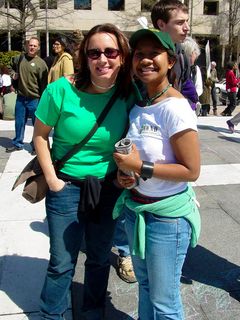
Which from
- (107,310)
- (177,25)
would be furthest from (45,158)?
(177,25)

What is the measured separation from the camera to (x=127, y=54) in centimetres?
223

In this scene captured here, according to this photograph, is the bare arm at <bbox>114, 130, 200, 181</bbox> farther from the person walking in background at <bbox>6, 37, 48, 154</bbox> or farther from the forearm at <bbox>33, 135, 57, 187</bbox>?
the person walking in background at <bbox>6, 37, 48, 154</bbox>

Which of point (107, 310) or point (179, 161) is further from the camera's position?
point (107, 310)

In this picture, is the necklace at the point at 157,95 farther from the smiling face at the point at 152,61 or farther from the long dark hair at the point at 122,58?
the long dark hair at the point at 122,58

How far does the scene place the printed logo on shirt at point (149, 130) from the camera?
1.93 metres

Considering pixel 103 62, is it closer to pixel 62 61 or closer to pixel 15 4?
pixel 62 61

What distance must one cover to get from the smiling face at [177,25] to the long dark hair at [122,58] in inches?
28.7

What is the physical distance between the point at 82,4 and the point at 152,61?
36.7 m

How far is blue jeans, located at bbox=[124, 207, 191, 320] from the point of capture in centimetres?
199

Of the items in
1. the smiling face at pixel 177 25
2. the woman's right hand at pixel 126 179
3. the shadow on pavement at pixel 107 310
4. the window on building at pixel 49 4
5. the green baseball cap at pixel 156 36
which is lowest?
the shadow on pavement at pixel 107 310

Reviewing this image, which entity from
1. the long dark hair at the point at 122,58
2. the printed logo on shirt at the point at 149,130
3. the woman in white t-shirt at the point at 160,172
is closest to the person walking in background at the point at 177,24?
the long dark hair at the point at 122,58

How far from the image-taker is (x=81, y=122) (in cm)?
222

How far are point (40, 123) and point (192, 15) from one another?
123 ft

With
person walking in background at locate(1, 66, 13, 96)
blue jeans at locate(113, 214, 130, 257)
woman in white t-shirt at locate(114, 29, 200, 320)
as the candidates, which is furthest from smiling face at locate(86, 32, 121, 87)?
person walking in background at locate(1, 66, 13, 96)
